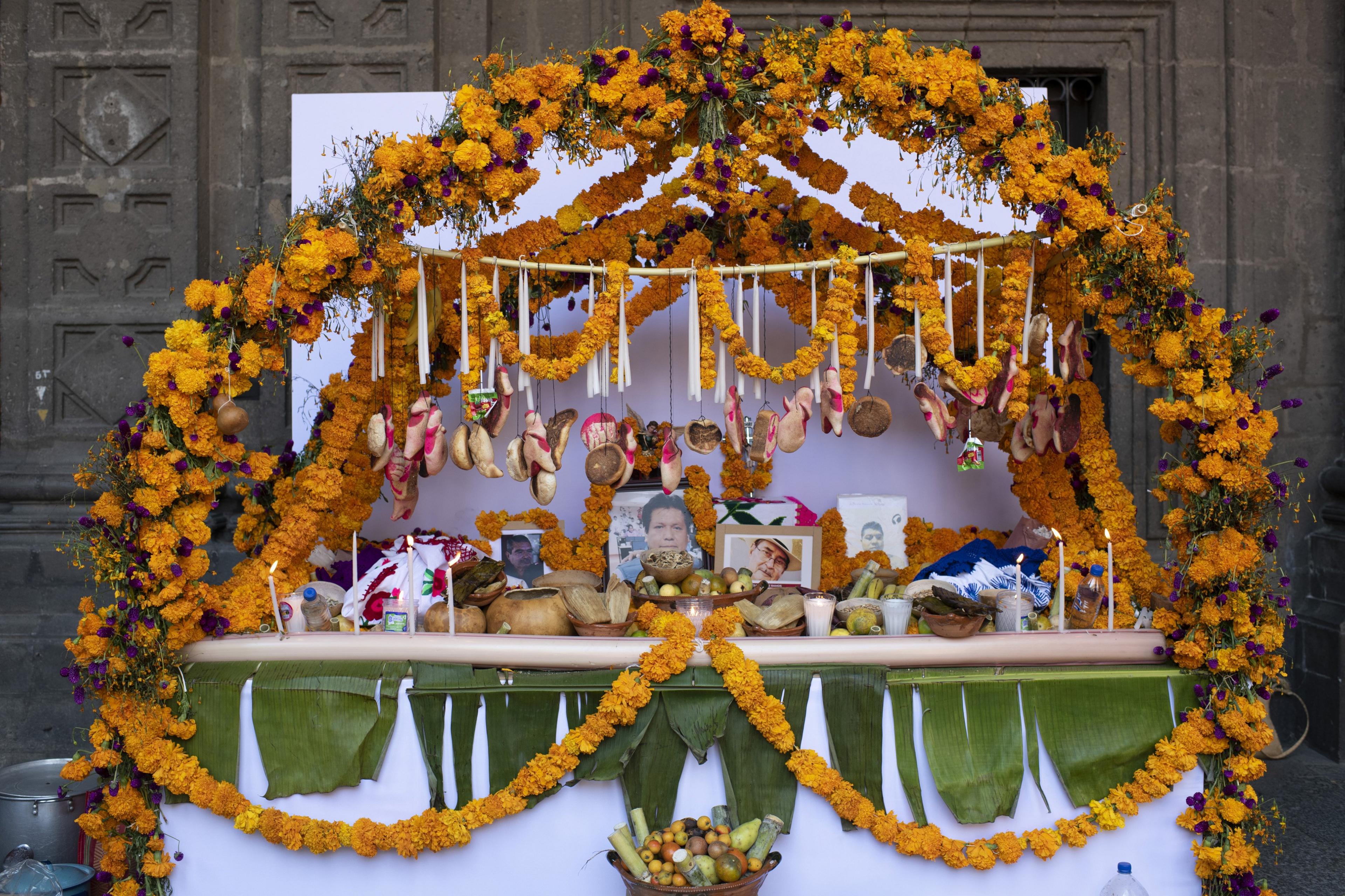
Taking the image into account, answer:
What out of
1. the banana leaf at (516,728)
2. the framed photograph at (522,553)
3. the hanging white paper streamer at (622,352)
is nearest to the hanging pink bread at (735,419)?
the hanging white paper streamer at (622,352)

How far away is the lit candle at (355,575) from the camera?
3584 millimetres

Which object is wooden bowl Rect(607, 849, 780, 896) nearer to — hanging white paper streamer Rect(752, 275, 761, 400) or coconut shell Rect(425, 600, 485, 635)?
coconut shell Rect(425, 600, 485, 635)

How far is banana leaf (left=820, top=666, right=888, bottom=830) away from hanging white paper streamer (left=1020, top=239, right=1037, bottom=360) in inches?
53.5

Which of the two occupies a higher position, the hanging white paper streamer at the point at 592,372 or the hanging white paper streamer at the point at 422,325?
the hanging white paper streamer at the point at 422,325

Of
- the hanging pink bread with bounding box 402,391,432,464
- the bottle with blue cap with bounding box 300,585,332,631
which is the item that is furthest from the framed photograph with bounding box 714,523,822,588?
the bottle with blue cap with bounding box 300,585,332,631

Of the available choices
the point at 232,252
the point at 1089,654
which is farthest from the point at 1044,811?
the point at 232,252

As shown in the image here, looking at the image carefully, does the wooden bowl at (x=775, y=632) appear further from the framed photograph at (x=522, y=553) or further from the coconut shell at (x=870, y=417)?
the framed photograph at (x=522, y=553)

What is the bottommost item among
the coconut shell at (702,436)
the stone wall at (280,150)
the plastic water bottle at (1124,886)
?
the plastic water bottle at (1124,886)

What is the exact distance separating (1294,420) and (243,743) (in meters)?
5.24

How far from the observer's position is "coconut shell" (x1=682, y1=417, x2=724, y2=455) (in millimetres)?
4184

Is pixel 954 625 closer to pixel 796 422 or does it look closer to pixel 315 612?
pixel 796 422

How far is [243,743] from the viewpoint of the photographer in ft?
11.2

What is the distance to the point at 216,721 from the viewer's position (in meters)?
3.42

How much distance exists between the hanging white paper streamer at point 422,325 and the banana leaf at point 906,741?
197 cm
